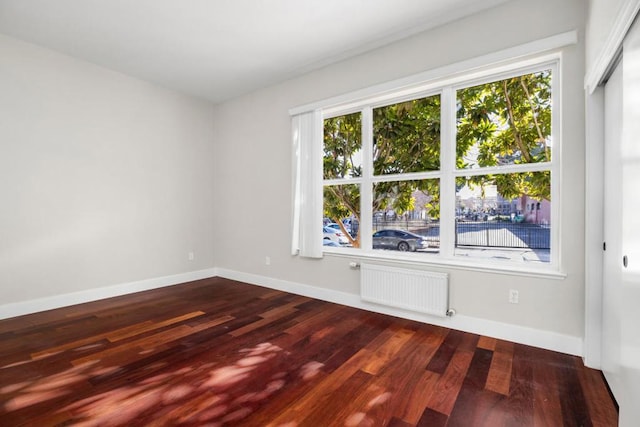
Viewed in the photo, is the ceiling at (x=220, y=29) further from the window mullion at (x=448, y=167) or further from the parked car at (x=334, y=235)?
the parked car at (x=334, y=235)

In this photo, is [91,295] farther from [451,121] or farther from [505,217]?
[505,217]

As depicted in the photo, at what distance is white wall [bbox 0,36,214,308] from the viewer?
3.26 metres

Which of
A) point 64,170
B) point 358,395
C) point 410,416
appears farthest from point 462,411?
point 64,170

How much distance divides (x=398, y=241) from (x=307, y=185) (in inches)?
54.4

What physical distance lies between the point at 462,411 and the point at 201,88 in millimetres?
4955

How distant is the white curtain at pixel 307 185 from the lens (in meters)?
3.92

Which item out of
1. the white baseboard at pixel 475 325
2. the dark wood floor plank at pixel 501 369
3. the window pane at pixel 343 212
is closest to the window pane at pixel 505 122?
the window pane at pixel 343 212

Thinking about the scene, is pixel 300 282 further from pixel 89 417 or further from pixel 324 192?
pixel 89 417

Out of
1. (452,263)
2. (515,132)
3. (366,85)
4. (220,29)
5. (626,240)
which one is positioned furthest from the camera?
(366,85)

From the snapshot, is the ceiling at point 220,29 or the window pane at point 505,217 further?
the ceiling at point 220,29

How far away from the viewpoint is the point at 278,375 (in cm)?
212

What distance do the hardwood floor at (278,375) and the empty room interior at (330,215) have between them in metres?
0.02

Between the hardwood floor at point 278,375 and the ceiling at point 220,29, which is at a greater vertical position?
the ceiling at point 220,29

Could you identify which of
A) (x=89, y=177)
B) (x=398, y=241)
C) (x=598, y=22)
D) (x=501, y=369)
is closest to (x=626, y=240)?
(x=501, y=369)
